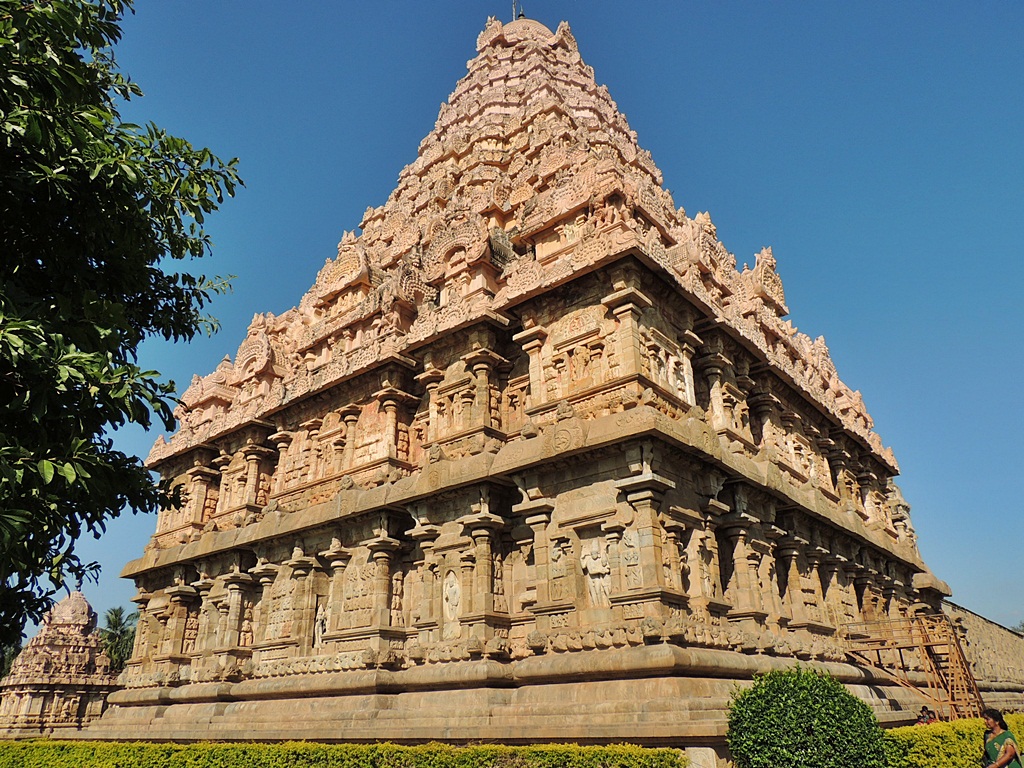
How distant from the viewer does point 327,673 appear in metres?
16.1

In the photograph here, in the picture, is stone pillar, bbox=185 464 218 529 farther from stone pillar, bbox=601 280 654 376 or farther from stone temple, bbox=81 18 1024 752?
stone pillar, bbox=601 280 654 376

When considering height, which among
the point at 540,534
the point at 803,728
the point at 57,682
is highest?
the point at 540,534

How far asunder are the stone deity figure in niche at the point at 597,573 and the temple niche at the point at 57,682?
24.7 metres

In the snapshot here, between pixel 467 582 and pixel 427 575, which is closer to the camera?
pixel 467 582

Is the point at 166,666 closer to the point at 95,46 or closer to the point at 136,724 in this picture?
the point at 136,724

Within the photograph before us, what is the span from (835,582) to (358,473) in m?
12.4

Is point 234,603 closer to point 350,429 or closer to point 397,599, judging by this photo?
point 350,429

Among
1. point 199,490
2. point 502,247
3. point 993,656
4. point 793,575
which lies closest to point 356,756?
point 793,575

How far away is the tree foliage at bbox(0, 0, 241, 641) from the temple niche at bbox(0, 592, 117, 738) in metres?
26.0

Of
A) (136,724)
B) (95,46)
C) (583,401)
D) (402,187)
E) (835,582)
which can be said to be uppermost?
(402,187)

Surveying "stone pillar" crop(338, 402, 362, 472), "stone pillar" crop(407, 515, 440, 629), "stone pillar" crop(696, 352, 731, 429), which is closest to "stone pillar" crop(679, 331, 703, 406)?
"stone pillar" crop(696, 352, 731, 429)

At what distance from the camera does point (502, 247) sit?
61.4 feet

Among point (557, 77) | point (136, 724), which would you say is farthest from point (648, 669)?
point (557, 77)

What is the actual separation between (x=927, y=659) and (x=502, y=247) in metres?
13.9
